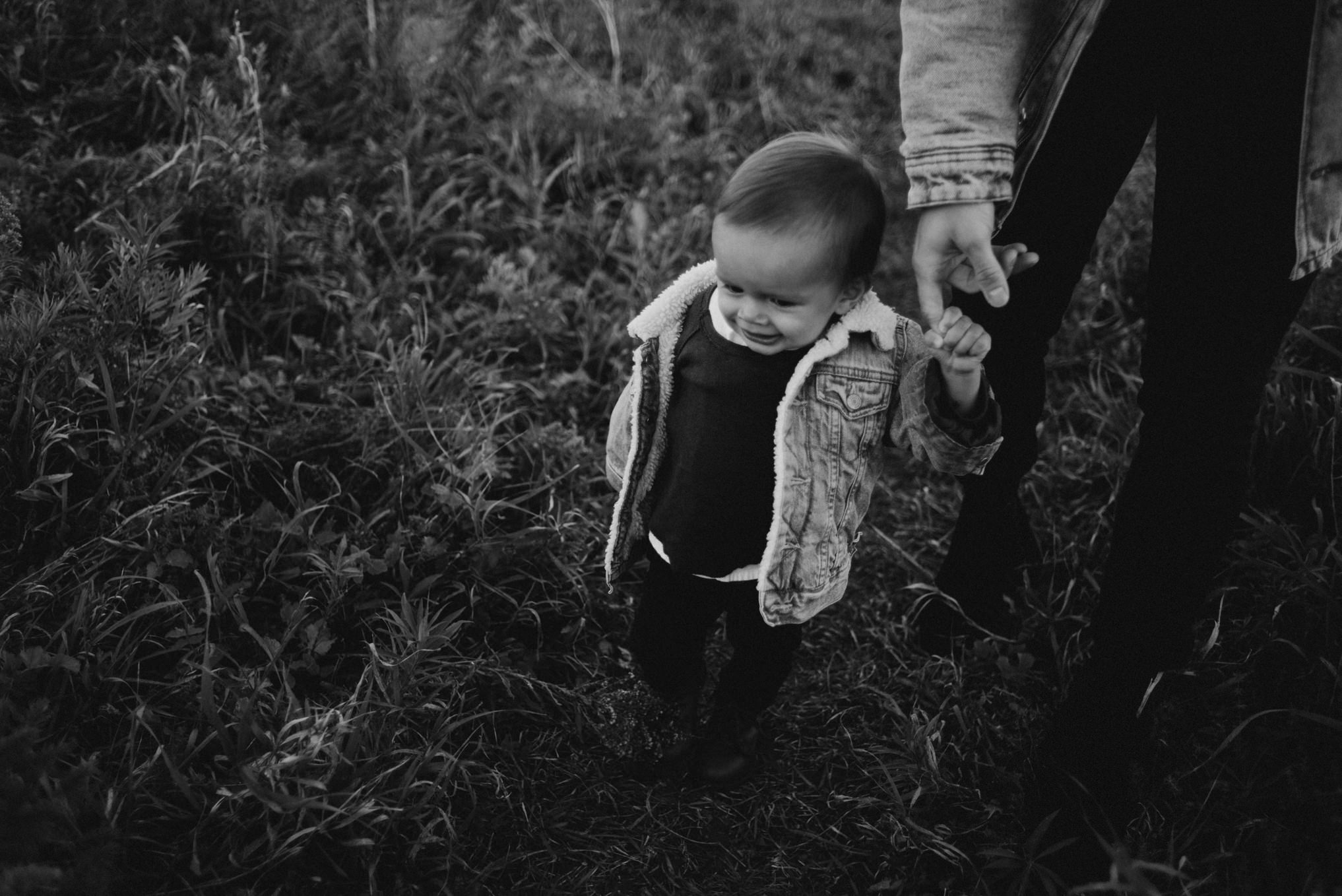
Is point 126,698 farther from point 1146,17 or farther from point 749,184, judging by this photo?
point 1146,17

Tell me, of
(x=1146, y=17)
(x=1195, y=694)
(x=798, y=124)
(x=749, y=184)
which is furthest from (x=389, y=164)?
(x=1195, y=694)

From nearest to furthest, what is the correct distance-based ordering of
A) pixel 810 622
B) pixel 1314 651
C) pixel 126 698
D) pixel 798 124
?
pixel 126 698, pixel 1314 651, pixel 810 622, pixel 798 124

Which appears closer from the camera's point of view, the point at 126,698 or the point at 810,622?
the point at 126,698

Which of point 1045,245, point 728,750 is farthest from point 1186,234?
point 728,750

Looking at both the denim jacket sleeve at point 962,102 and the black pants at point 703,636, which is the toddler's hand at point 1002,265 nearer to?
the denim jacket sleeve at point 962,102

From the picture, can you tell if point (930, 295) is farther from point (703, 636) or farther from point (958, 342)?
point (703, 636)

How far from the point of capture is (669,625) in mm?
2090

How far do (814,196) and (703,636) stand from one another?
1.04 metres

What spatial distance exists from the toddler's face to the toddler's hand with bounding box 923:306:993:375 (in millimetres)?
203

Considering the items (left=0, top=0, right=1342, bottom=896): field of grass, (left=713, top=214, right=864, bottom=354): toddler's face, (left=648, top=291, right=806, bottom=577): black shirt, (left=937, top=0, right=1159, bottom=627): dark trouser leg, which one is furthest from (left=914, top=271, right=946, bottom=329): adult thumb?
(left=0, top=0, right=1342, bottom=896): field of grass

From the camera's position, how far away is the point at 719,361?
177 centimetres

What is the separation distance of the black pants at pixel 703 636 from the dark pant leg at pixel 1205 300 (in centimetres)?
68

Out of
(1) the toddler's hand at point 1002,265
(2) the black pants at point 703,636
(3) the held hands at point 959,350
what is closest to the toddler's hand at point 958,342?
(3) the held hands at point 959,350

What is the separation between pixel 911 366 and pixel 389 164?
2.47 metres
